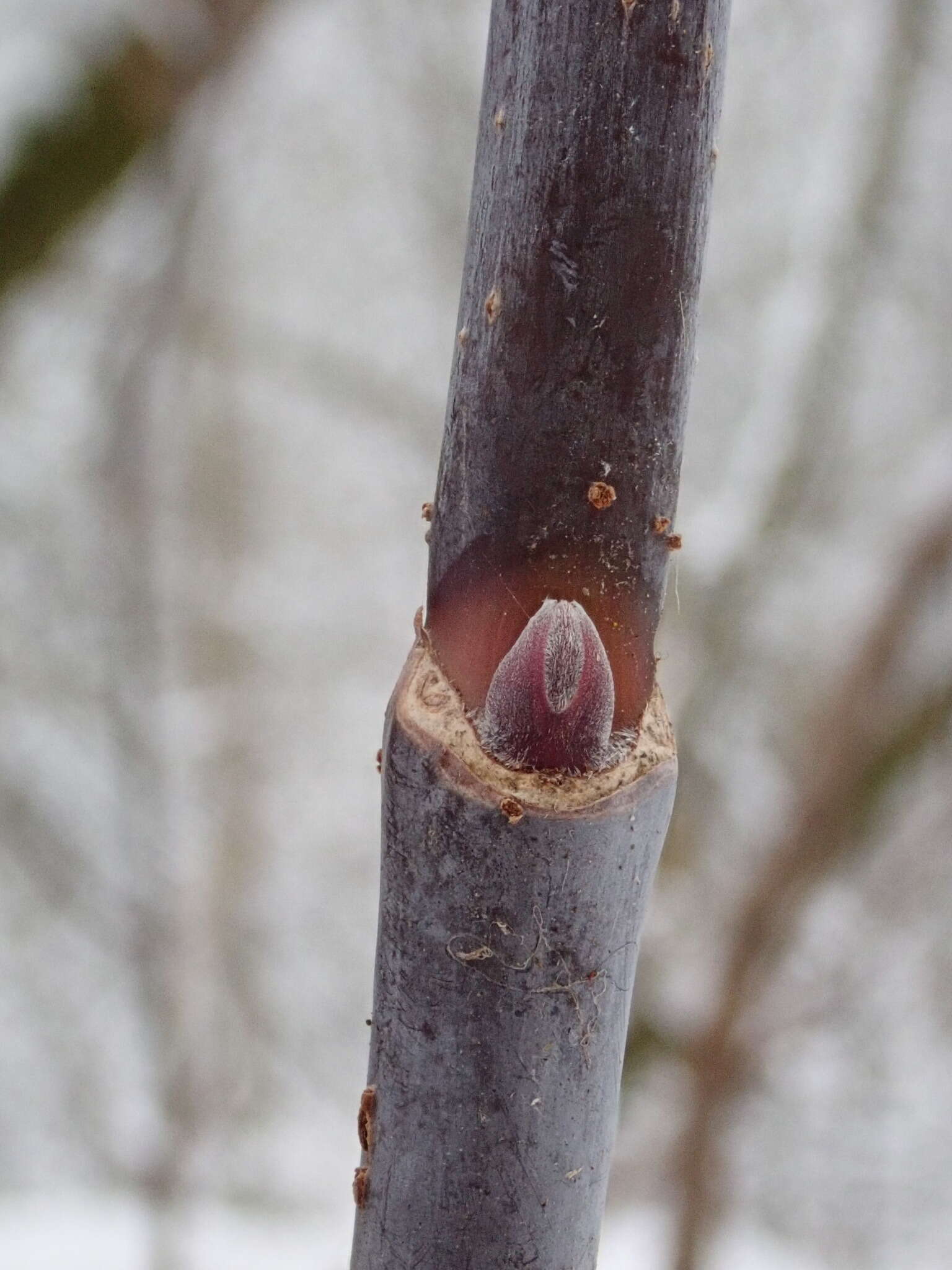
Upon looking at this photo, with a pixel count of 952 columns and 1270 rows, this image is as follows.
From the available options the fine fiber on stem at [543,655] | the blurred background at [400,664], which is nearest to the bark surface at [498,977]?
the fine fiber on stem at [543,655]

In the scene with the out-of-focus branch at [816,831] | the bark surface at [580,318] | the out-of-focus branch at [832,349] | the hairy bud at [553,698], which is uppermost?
the out-of-focus branch at [832,349]

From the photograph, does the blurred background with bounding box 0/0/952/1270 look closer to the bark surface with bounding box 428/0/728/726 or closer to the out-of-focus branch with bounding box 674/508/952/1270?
the out-of-focus branch with bounding box 674/508/952/1270

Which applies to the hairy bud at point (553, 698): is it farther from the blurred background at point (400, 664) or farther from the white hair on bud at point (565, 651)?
the blurred background at point (400, 664)

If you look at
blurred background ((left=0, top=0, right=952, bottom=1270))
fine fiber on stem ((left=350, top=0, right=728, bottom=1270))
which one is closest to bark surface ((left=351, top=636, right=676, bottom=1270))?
fine fiber on stem ((left=350, top=0, right=728, bottom=1270))

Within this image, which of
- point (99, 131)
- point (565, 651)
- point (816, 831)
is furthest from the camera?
point (816, 831)

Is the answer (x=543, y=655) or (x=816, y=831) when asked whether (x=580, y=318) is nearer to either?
(x=543, y=655)

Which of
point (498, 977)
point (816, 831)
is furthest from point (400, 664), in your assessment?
point (498, 977)
